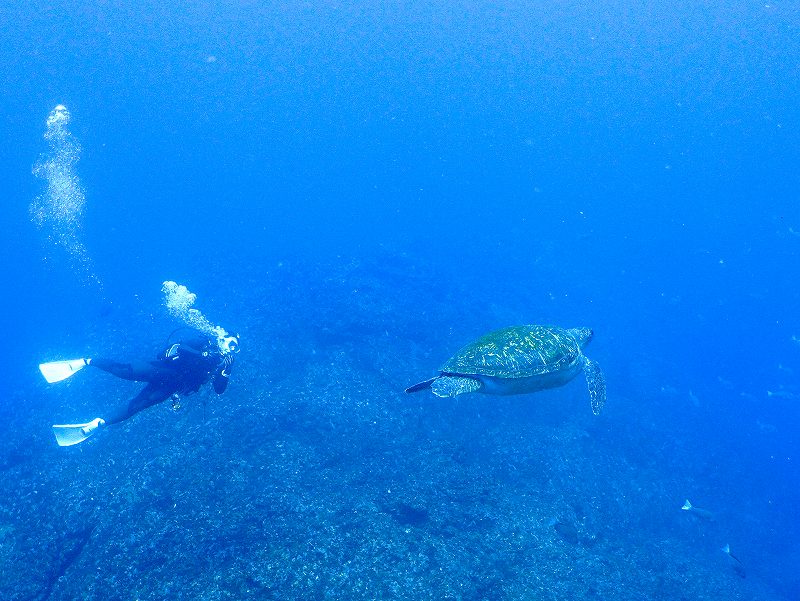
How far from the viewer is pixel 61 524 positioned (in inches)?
401

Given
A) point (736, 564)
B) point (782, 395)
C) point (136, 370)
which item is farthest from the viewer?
point (782, 395)

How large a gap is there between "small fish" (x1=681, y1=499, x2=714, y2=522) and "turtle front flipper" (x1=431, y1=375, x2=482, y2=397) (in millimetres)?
12939

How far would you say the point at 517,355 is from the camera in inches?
338

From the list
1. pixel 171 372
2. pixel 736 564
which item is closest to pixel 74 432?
pixel 171 372

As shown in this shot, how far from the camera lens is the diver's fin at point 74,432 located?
1023 centimetres

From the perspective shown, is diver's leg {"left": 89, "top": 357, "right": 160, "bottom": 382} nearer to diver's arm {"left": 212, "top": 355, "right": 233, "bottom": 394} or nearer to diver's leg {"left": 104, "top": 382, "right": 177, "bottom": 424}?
diver's leg {"left": 104, "top": 382, "right": 177, "bottom": 424}

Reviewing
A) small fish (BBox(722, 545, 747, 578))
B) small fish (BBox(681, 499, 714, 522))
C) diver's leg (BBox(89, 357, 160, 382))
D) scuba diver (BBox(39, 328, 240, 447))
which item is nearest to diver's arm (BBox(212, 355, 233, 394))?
scuba diver (BBox(39, 328, 240, 447))

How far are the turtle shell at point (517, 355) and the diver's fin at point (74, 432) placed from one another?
29.0ft

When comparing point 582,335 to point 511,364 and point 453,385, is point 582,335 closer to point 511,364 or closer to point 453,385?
point 511,364

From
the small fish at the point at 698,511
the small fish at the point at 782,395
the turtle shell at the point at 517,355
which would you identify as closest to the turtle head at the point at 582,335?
the turtle shell at the point at 517,355

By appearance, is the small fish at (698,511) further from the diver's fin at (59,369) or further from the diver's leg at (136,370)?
the diver's fin at (59,369)

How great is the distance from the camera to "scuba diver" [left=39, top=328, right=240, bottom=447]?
10.0 meters

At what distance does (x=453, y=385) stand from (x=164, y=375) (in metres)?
7.21

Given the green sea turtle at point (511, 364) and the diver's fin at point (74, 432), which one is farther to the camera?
the diver's fin at point (74, 432)
